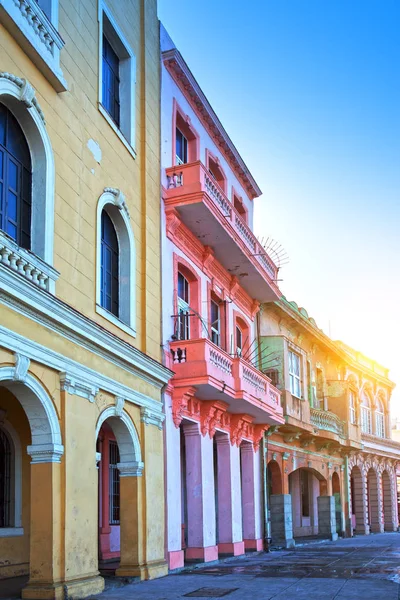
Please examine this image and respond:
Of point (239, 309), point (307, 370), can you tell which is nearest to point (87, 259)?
point (239, 309)

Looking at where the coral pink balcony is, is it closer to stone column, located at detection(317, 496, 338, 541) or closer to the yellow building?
the yellow building

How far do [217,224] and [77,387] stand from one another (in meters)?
6.98

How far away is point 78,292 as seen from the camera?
39.3 feet

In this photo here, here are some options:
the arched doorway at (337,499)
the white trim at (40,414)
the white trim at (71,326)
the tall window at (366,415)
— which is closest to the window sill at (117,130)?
the white trim at (71,326)

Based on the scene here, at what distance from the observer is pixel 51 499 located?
10523 millimetres

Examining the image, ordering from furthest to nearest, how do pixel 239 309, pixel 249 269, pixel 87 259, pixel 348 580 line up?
1. pixel 239 309
2. pixel 249 269
3. pixel 348 580
4. pixel 87 259

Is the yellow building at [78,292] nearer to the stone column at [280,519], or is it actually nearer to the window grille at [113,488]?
the window grille at [113,488]

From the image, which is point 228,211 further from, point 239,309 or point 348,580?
point 348,580

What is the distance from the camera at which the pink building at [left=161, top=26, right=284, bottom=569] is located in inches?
642

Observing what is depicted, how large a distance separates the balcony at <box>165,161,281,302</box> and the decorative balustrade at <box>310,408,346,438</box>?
7.06 meters

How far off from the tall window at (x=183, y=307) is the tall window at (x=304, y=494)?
14.4 metres

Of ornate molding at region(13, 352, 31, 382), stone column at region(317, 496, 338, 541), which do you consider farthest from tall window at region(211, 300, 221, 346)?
stone column at region(317, 496, 338, 541)

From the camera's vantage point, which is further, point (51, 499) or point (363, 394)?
point (363, 394)

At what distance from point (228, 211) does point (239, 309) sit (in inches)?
162
